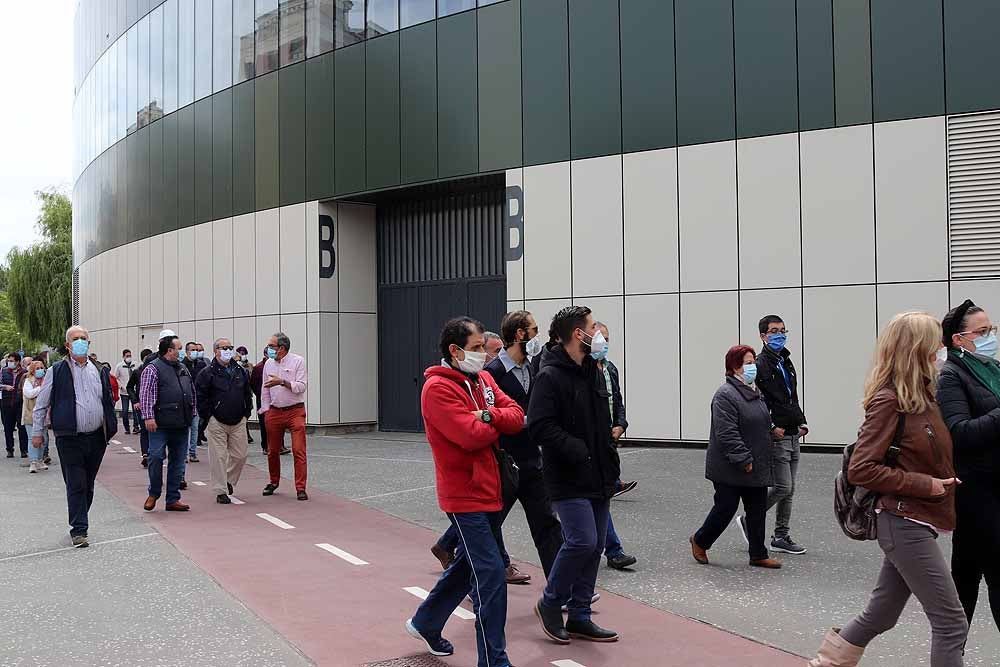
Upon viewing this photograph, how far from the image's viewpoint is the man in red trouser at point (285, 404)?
11.5 meters

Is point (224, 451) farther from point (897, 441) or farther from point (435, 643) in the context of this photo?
point (897, 441)

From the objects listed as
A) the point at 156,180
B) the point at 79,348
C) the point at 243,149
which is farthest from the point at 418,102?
the point at 79,348

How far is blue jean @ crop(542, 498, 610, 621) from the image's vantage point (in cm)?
548

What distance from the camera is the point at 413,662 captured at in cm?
528

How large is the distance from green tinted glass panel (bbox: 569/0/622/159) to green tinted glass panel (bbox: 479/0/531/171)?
1.19 metres

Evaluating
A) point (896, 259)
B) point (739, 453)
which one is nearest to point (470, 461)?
point (739, 453)

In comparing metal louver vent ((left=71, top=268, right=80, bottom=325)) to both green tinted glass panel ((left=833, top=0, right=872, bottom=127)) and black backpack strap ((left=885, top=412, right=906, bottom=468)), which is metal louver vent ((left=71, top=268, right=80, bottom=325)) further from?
black backpack strap ((left=885, top=412, right=906, bottom=468))

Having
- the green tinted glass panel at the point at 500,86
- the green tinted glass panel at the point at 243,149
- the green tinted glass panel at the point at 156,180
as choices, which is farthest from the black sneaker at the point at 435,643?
the green tinted glass panel at the point at 156,180

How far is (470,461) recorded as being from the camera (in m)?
5.05

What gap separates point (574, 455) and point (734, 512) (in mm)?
2569

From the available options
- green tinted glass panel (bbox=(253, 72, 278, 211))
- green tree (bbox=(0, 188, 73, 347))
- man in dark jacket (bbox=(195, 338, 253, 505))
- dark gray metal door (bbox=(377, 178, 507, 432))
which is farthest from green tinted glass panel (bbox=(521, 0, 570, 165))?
green tree (bbox=(0, 188, 73, 347))

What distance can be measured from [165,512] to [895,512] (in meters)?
8.47

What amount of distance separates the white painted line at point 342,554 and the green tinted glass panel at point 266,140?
48.1 ft

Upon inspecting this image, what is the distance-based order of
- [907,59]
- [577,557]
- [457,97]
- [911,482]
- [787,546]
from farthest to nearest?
[457,97], [907,59], [787,546], [577,557], [911,482]
